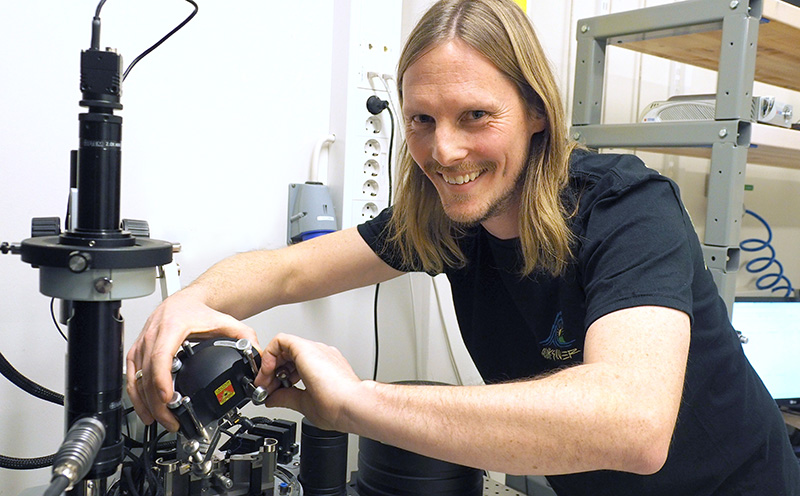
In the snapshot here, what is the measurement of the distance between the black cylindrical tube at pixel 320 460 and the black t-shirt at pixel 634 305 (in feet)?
1.16

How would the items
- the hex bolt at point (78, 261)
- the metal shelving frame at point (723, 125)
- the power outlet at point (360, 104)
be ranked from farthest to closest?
the power outlet at point (360, 104)
the metal shelving frame at point (723, 125)
the hex bolt at point (78, 261)

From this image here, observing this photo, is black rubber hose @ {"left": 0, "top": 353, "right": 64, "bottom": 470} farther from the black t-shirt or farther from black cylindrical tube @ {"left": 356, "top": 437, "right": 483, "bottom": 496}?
the black t-shirt

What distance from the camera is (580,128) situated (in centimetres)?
164

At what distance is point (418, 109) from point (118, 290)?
517 millimetres

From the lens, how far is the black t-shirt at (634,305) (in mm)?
816

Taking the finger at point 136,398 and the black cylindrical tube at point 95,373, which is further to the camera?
the finger at point 136,398

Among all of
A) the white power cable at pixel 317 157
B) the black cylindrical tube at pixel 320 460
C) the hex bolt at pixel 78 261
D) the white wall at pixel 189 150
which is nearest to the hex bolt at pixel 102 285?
the hex bolt at pixel 78 261

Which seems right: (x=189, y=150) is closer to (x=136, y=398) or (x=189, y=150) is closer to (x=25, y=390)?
(x=25, y=390)

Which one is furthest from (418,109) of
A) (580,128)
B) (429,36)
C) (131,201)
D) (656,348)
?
(580,128)

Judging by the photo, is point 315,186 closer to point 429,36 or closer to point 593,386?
point 429,36

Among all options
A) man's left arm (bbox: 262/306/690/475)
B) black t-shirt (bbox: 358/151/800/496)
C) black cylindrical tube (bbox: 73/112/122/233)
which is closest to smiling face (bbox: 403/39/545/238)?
black t-shirt (bbox: 358/151/800/496)

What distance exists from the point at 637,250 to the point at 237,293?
601 millimetres

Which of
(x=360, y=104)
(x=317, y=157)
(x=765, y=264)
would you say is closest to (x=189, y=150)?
(x=317, y=157)

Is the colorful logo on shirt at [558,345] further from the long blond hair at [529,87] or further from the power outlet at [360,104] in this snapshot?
the power outlet at [360,104]
